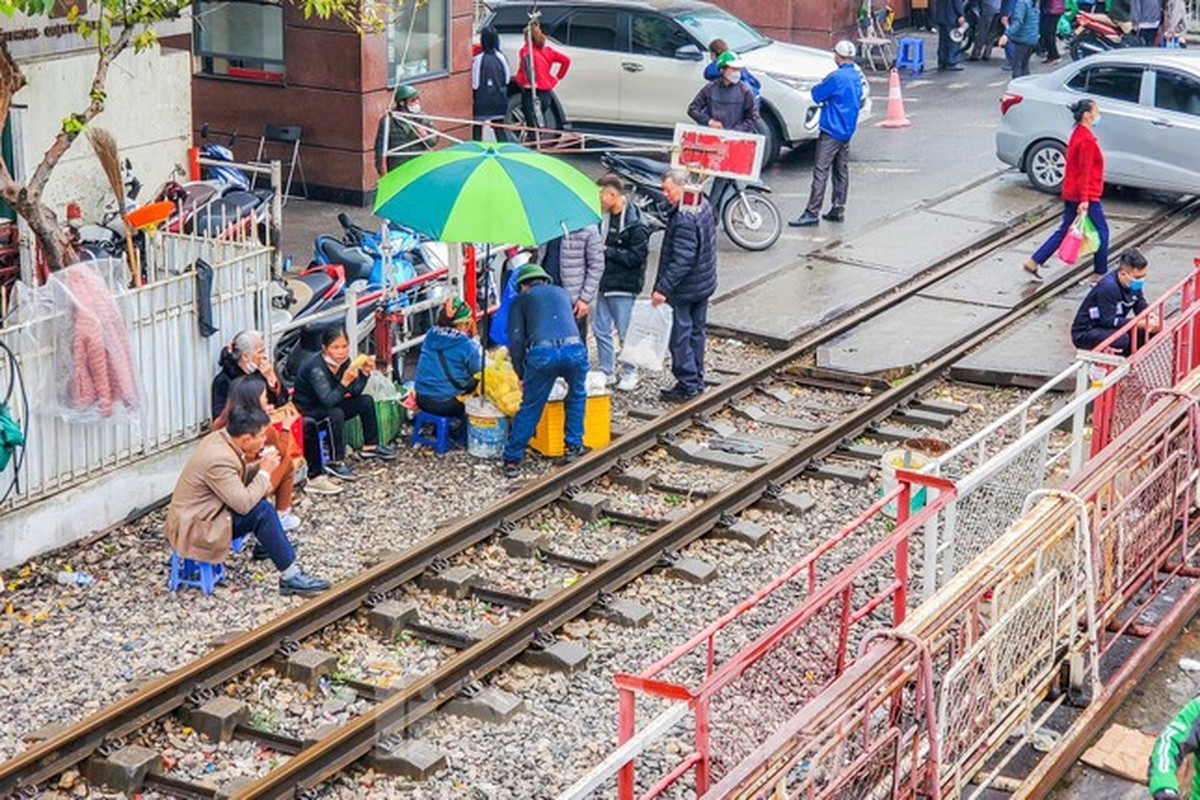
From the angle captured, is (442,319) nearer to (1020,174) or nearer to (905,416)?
(905,416)

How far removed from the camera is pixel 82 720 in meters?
9.31

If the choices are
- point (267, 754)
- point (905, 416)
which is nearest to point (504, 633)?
point (267, 754)

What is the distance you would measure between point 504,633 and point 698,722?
11.3 feet

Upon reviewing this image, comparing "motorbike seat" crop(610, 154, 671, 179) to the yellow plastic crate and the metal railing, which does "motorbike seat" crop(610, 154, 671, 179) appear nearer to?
the yellow plastic crate

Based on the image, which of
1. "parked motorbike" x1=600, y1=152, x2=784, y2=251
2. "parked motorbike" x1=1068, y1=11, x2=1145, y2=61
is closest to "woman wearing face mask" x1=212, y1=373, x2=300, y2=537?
"parked motorbike" x1=600, y1=152, x2=784, y2=251

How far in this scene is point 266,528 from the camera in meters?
10.9

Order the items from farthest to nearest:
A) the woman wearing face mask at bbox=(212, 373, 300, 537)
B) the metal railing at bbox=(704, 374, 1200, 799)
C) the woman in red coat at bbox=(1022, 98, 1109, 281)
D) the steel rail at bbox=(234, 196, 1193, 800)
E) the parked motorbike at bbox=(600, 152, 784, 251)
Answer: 1. the parked motorbike at bbox=(600, 152, 784, 251)
2. the woman in red coat at bbox=(1022, 98, 1109, 281)
3. the woman wearing face mask at bbox=(212, 373, 300, 537)
4. the steel rail at bbox=(234, 196, 1193, 800)
5. the metal railing at bbox=(704, 374, 1200, 799)

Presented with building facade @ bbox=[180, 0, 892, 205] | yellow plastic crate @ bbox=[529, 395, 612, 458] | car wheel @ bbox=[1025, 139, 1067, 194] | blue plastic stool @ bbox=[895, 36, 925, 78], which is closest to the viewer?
yellow plastic crate @ bbox=[529, 395, 612, 458]

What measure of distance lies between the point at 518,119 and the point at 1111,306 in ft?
33.1

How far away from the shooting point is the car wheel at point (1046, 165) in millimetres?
21094

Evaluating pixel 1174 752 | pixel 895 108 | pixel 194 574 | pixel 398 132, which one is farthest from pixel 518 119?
pixel 1174 752

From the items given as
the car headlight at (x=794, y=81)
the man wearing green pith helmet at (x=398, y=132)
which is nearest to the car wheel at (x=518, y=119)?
the man wearing green pith helmet at (x=398, y=132)

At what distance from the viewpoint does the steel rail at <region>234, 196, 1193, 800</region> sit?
8.95m

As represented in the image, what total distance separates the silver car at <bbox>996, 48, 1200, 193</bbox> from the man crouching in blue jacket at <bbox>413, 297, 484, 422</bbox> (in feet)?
31.3
